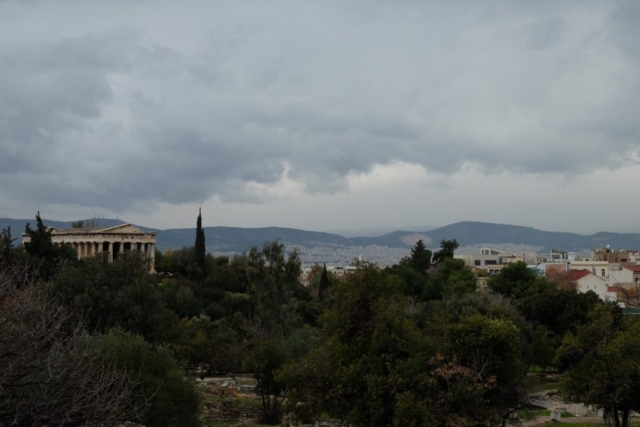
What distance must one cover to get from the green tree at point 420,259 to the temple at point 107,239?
122ft

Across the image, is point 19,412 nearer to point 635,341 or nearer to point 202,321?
point 635,341

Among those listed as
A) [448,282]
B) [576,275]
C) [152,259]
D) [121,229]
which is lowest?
[448,282]

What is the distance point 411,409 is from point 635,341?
1194 cm

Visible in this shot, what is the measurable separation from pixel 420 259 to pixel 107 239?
45.3m

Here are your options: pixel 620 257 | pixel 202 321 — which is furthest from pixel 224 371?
pixel 620 257

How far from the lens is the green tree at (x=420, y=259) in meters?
110

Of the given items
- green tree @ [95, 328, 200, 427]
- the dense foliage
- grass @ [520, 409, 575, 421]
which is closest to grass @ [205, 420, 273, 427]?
the dense foliage

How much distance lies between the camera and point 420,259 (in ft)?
363

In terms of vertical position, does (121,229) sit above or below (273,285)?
above

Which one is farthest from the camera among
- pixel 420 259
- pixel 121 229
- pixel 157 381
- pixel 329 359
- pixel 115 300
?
pixel 121 229

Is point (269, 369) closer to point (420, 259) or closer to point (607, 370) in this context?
point (607, 370)

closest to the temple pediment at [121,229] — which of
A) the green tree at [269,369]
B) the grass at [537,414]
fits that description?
the green tree at [269,369]

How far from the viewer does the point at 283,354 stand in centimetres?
4219

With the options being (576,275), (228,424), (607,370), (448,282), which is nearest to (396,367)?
(607,370)
